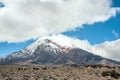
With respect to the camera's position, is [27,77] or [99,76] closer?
[27,77]

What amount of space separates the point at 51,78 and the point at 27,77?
2.61m

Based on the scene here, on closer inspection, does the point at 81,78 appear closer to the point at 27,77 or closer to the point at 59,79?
the point at 59,79

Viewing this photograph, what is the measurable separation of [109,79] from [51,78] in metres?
6.67

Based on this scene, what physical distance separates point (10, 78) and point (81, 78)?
763 centimetres

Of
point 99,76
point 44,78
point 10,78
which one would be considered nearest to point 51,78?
point 44,78

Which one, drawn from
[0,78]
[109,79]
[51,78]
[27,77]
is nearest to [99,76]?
[109,79]

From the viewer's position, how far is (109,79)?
2927cm

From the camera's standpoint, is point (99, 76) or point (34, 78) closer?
point (34, 78)

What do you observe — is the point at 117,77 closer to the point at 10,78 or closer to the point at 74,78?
the point at 74,78

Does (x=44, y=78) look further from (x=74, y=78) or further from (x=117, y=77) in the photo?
(x=117, y=77)

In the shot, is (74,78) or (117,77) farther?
(117,77)

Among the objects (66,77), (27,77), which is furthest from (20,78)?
(66,77)

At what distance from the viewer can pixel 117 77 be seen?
30.3 metres

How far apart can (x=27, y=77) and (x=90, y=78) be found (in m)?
6.95
